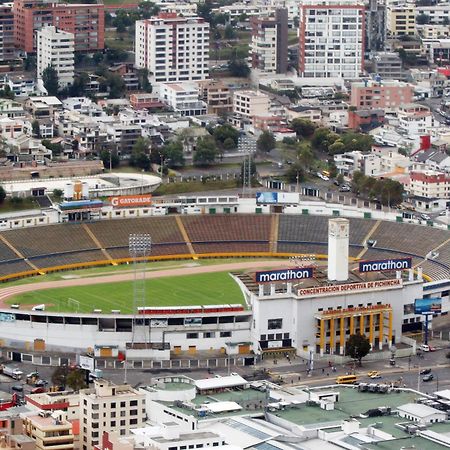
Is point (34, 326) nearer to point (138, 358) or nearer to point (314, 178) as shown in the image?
point (138, 358)

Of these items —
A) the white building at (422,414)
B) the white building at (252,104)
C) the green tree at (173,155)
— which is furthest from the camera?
the white building at (252,104)

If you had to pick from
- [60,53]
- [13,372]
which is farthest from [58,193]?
[60,53]

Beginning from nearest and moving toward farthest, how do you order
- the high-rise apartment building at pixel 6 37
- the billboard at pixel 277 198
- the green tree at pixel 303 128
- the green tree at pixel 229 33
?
the billboard at pixel 277 198, the green tree at pixel 303 128, the high-rise apartment building at pixel 6 37, the green tree at pixel 229 33

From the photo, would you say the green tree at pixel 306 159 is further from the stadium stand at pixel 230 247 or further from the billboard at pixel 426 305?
the billboard at pixel 426 305

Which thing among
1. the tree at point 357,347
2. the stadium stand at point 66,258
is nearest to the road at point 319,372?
the tree at point 357,347

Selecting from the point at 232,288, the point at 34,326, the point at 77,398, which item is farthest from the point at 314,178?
the point at 77,398

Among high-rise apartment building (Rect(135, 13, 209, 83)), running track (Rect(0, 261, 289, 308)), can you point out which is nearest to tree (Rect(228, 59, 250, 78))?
high-rise apartment building (Rect(135, 13, 209, 83))

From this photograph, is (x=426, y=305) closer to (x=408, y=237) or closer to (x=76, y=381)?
(x=408, y=237)

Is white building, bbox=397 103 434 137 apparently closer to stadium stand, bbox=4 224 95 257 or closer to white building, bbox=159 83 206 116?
white building, bbox=159 83 206 116
